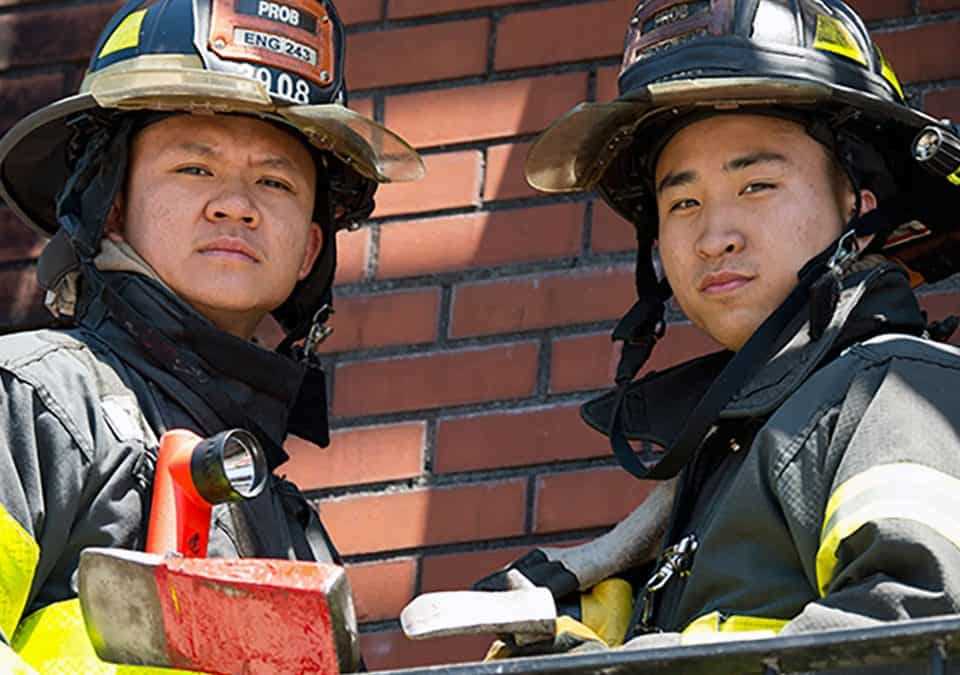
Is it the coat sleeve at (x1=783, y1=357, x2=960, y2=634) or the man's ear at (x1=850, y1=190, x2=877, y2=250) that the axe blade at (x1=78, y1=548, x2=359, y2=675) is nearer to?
the coat sleeve at (x1=783, y1=357, x2=960, y2=634)

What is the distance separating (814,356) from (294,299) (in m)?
1.21

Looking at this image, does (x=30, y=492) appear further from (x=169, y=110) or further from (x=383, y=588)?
(x=383, y=588)

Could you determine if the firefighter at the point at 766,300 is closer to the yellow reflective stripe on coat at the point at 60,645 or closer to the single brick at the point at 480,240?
the single brick at the point at 480,240

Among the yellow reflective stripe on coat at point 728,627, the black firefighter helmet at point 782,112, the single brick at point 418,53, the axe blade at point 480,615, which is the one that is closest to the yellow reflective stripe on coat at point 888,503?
the yellow reflective stripe on coat at point 728,627

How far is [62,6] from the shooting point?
5.20 metres

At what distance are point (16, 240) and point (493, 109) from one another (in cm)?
109

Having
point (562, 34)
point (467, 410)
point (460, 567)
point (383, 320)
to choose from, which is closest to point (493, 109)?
point (562, 34)

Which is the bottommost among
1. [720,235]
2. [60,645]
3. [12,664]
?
[60,645]

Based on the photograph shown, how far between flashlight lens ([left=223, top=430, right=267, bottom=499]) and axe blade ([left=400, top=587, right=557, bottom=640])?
290 mm

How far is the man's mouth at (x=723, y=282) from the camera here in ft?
12.4

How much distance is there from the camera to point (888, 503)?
10.3 ft

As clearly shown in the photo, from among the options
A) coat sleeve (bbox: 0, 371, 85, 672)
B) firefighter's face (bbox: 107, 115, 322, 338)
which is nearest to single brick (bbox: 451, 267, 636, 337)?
firefighter's face (bbox: 107, 115, 322, 338)

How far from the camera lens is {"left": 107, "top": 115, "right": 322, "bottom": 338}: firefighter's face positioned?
4047mm

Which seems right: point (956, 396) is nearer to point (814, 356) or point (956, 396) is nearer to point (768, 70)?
point (814, 356)
